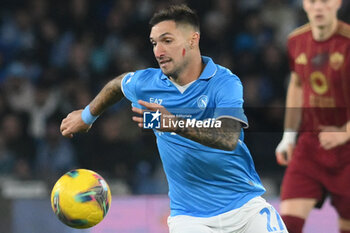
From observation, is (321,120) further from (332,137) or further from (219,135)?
(219,135)

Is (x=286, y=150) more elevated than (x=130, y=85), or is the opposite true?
(x=130, y=85)

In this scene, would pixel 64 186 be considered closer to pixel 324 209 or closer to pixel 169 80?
pixel 169 80

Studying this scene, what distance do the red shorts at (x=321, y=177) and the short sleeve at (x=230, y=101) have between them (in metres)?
1.47

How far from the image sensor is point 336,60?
5309 mm

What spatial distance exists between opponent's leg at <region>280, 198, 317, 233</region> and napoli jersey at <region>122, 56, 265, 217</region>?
98 cm

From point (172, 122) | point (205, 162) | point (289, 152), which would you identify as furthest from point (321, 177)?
point (172, 122)

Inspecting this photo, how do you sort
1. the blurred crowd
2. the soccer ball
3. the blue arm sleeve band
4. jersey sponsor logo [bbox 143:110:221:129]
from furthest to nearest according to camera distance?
the blurred crowd
the blue arm sleeve band
the soccer ball
jersey sponsor logo [bbox 143:110:221:129]

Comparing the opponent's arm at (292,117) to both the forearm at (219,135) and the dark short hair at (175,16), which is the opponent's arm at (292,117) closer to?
the dark short hair at (175,16)

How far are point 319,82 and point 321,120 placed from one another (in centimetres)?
28

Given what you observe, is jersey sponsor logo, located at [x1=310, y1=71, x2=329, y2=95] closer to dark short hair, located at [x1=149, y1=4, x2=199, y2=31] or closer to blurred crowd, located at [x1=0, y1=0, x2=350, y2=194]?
dark short hair, located at [x1=149, y1=4, x2=199, y2=31]

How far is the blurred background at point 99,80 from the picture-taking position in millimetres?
7926

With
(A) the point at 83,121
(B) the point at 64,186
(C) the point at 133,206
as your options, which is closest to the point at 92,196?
(B) the point at 64,186

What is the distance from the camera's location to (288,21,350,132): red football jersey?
207 inches

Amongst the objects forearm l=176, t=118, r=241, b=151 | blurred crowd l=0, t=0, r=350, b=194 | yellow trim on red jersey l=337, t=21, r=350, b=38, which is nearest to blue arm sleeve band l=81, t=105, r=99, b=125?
forearm l=176, t=118, r=241, b=151
